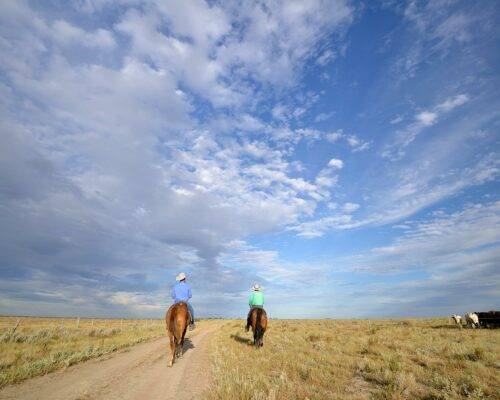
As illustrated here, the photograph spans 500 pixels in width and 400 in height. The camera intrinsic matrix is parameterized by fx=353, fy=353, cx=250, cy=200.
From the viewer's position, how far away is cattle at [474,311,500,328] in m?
25.7

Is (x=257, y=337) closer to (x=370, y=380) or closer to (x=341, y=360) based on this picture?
(x=341, y=360)

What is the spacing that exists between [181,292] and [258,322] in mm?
4230

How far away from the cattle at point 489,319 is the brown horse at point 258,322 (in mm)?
19630

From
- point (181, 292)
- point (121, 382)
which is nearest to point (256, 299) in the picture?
point (181, 292)

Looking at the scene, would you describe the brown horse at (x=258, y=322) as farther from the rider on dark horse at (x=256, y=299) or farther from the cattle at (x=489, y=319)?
the cattle at (x=489, y=319)

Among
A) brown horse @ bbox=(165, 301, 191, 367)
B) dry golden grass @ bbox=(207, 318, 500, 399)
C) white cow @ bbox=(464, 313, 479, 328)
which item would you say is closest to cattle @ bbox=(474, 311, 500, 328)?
white cow @ bbox=(464, 313, 479, 328)

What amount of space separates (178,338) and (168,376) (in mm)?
3002

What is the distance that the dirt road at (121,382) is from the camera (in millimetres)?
8039

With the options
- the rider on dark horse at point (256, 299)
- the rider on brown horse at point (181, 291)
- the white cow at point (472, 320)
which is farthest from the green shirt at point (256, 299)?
the white cow at point (472, 320)

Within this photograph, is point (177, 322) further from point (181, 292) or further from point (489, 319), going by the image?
point (489, 319)

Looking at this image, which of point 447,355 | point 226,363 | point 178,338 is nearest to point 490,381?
point 447,355

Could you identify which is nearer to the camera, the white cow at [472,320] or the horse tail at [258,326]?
the horse tail at [258,326]

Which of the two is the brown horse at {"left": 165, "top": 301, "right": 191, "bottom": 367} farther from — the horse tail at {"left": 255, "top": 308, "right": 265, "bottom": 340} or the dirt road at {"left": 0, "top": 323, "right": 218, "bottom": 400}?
the horse tail at {"left": 255, "top": 308, "right": 265, "bottom": 340}

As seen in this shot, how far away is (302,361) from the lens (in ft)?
41.4
